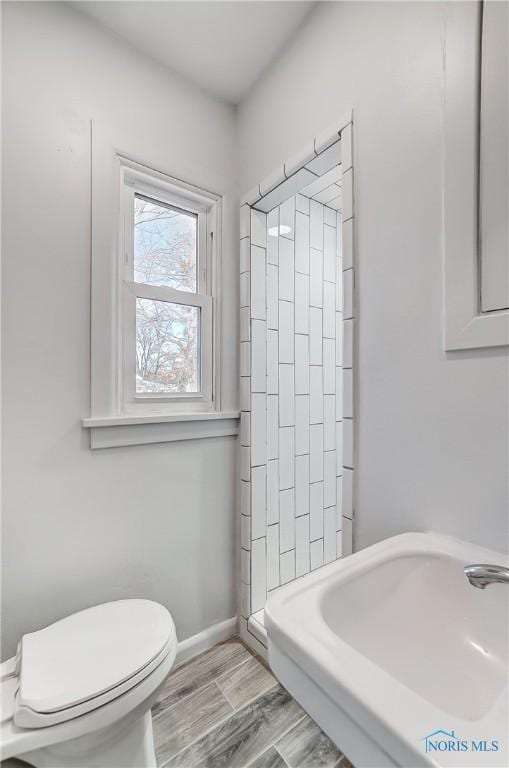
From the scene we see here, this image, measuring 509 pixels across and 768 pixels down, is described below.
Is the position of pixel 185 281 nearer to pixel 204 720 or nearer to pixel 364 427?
pixel 364 427

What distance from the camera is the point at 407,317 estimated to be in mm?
931

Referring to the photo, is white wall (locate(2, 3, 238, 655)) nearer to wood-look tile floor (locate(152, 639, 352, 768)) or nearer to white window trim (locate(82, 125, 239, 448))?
white window trim (locate(82, 125, 239, 448))

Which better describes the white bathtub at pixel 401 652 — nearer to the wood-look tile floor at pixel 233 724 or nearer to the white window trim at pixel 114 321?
the wood-look tile floor at pixel 233 724

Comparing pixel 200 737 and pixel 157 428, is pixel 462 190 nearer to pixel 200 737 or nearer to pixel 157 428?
pixel 157 428

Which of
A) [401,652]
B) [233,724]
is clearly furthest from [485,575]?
[233,724]

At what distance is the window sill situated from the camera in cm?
124

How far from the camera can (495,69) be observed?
0.75m

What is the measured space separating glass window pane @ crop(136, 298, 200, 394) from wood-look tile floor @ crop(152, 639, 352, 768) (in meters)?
1.18

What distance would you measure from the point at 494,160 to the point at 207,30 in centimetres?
123

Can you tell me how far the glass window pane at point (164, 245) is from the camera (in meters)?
1.41

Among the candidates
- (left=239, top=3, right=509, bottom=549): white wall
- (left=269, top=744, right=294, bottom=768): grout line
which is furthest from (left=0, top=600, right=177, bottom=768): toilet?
(left=239, top=3, right=509, bottom=549): white wall

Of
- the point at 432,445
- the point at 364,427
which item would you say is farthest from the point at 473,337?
the point at 364,427

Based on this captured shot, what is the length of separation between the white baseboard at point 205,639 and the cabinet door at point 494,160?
65.9 inches

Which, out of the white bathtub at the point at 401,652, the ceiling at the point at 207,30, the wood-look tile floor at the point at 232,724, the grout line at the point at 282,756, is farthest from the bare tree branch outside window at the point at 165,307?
the grout line at the point at 282,756
